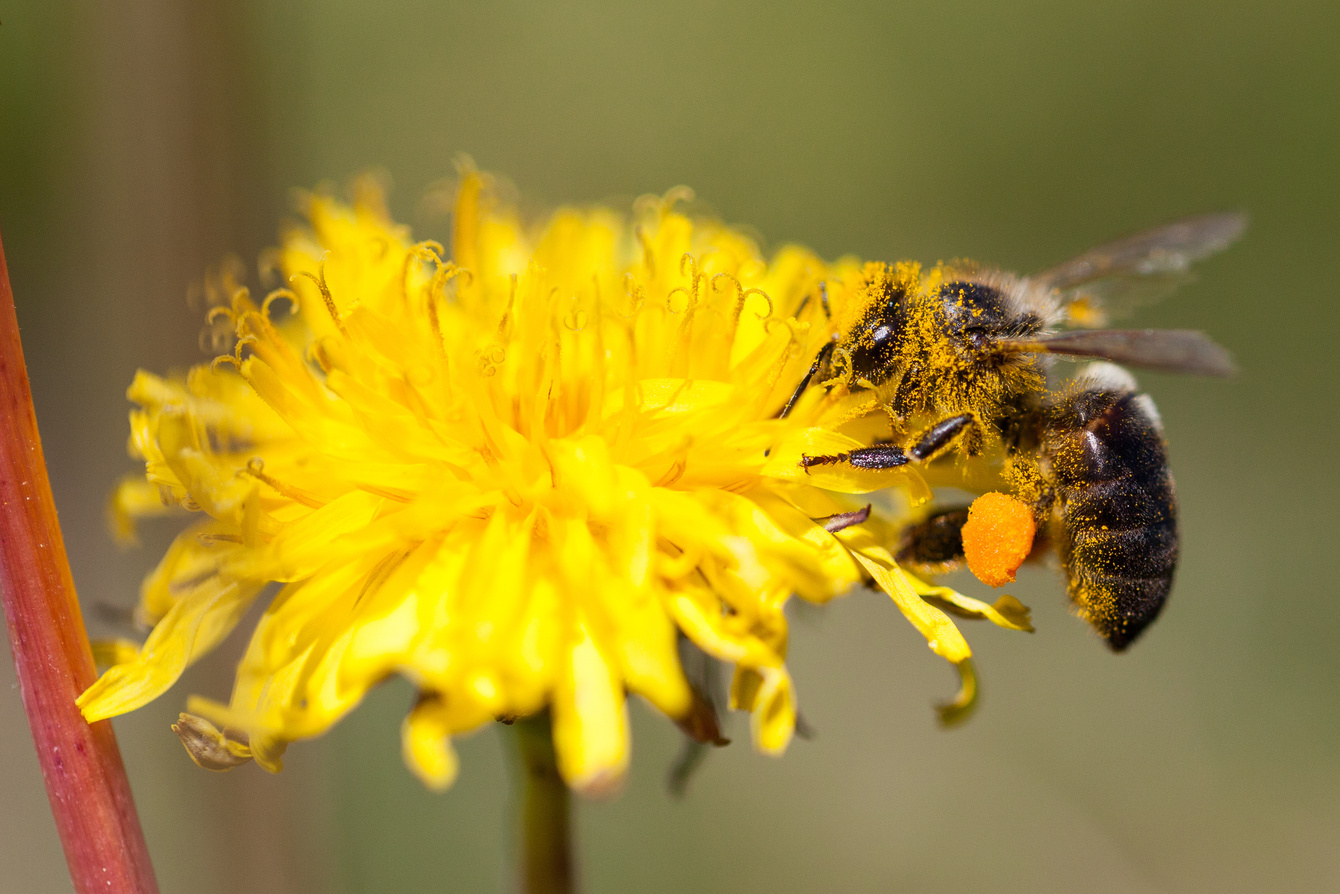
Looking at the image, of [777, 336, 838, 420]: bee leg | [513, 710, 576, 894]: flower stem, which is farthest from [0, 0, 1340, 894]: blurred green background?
[777, 336, 838, 420]: bee leg

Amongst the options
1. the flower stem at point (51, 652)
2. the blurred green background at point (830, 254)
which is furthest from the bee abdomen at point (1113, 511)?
the flower stem at point (51, 652)

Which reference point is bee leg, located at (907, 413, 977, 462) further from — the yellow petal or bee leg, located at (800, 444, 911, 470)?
the yellow petal

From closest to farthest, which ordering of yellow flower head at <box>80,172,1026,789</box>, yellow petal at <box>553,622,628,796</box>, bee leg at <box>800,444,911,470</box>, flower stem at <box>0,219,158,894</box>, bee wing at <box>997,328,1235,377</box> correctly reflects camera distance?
flower stem at <box>0,219,158,894</box>
yellow petal at <box>553,622,628,796</box>
yellow flower head at <box>80,172,1026,789</box>
bee wing at <box>997,328,1235,377</box>
bee leg at <box>800,444,911,470</box>

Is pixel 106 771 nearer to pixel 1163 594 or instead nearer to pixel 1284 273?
pixel 1163 594

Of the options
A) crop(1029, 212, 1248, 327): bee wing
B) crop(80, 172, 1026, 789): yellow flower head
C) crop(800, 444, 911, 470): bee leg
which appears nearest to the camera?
crop(80, 172, 1026, 789): yellow flower head

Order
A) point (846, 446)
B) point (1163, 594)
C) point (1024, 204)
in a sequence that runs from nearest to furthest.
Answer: point (846, 446) → point (1163, 594) → point (1024, 204)

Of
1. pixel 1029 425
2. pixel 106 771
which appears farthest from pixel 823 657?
pixel 106 771

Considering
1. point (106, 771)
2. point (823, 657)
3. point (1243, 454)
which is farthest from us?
point (1243, 454)
